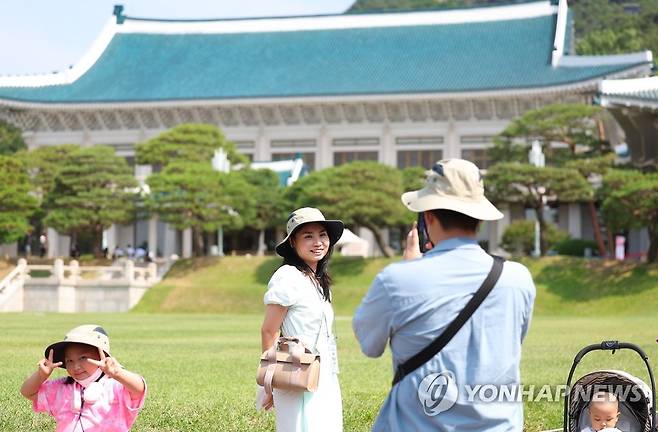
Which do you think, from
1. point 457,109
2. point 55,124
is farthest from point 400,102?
point 55,124

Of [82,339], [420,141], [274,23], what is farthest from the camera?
[274,23]

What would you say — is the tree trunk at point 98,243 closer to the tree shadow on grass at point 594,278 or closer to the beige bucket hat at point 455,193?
the tree shadow on grass at point 594,278

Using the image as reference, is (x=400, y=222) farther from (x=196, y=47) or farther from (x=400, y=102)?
(x=196, y=47)

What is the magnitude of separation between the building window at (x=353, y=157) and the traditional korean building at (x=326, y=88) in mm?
61

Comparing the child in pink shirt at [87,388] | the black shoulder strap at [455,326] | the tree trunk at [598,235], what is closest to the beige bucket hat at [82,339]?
the child in pink shirt at [87,388]

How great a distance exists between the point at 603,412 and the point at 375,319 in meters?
3.31

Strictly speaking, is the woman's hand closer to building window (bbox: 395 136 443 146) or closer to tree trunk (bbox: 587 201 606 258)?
tree trunk (bbox: 587 201 606 258)

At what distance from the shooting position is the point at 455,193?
527cm

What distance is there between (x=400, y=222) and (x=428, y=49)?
1643cm

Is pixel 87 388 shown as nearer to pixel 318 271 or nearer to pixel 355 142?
pixel 318 271

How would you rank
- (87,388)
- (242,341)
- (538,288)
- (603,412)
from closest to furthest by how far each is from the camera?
(87,388), (603,412), (242,341), (538,288)

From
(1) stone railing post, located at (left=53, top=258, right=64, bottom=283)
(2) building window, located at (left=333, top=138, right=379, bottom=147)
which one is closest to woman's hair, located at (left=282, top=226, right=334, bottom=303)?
(1) stone railing post, located at (left=53, top=258, right=64, bottom=283)

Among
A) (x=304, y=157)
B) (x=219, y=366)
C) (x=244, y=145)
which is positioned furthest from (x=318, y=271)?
(x=244, y=145)

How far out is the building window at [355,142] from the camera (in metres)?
62.1
